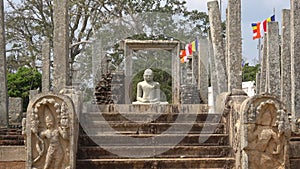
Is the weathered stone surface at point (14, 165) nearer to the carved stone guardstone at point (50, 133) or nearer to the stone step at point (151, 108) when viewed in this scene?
the carved stone guardstone at point (50, 133)

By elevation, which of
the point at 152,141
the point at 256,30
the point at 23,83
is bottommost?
the point at 152,141

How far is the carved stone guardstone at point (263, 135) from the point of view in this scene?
21.3 feet

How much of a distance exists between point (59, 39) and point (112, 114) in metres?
1.82

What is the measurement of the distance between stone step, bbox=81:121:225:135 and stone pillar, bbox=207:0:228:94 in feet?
8.40

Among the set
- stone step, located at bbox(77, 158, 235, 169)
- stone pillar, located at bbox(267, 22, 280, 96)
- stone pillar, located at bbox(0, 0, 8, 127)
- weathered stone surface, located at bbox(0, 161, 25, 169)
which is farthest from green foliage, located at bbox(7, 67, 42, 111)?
stone step, located at bbox(77, 158, 235, 169)

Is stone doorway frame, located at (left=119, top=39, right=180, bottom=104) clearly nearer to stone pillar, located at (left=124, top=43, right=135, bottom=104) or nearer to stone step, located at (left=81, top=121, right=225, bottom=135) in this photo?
stone pillar, located at (left=124, top=43, right=135, bottom=104)

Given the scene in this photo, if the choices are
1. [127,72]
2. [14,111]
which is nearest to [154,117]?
[127,72]

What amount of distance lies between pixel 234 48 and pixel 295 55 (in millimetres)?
1709

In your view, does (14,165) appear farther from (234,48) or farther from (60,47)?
(234,48)

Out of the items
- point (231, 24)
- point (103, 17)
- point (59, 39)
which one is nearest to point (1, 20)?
point (59, 39)

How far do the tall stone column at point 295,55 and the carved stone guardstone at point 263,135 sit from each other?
3409 millimetres

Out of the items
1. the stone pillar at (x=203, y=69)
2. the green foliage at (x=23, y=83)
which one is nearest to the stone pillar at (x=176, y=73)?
the stone pillar at (x=203, y=69)

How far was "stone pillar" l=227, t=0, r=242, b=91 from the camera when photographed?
9.00 metres

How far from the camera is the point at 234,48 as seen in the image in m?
9.08
